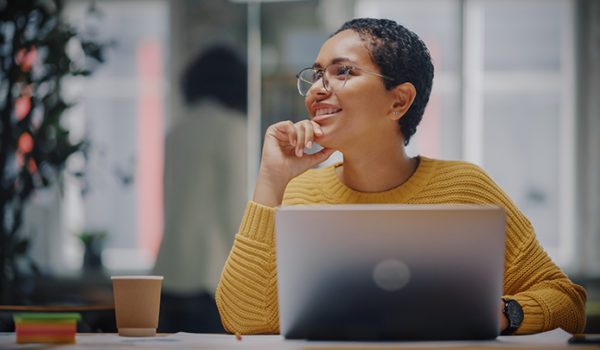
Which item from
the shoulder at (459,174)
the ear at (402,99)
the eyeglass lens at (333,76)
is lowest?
the shoulder at (459,174)

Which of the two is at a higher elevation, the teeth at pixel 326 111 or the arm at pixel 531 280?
the teeth at pixel 326 111

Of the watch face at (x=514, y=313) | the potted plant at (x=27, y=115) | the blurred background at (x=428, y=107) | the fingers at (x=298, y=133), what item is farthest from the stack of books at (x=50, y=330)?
the blurred background at (x=428, y=107)

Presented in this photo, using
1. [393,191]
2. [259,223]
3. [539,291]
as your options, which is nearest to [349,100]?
[393,191]

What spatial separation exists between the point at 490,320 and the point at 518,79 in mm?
4887

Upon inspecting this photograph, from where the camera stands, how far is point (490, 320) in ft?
5.09

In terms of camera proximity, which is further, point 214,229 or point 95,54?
point 214,229

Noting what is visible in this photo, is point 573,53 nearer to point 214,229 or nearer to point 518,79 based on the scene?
point 518,79

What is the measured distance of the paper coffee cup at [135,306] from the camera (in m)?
1.82

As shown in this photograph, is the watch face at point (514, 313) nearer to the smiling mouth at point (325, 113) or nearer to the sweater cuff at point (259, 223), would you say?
the sweater cuff at point (259, 223)

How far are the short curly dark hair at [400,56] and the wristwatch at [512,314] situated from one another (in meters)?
0.72

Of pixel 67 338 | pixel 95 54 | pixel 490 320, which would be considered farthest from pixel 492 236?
pixel 95 54

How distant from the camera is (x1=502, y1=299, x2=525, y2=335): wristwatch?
72.8 inches

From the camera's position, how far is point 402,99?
242 cm

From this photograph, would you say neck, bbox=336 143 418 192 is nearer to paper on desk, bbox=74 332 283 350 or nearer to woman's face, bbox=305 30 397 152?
woman's face, bbox=305 30 397 152
